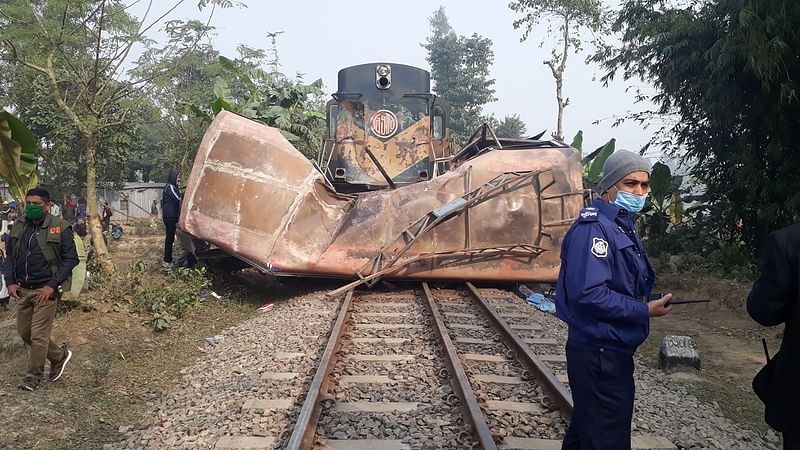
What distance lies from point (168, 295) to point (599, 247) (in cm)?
679

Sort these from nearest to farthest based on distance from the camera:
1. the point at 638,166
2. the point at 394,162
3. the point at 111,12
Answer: the point at 638,166
the point at 111,12
the point at 394,162

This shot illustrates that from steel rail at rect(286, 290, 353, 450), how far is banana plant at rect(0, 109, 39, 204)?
12.6 ft

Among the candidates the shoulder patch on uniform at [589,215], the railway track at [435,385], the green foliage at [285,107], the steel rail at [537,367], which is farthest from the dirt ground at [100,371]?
the green foliage at [285,107]

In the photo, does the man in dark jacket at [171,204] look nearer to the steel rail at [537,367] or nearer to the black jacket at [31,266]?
the black jacket at [31,266]

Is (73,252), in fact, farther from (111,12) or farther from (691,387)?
(691,387)

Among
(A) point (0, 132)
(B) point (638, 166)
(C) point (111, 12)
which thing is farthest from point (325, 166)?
(B) point (638, 166)

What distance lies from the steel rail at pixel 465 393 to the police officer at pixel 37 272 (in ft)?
11.4

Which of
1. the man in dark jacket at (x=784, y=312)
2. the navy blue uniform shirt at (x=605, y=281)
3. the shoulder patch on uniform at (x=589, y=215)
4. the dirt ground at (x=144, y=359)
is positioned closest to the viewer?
the man in dark jacket at (x=784, y=312)

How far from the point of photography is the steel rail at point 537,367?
4324 millimetres

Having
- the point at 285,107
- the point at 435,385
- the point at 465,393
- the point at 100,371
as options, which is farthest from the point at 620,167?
the point at 285,107

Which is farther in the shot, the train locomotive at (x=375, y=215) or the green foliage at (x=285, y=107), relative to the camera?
the green foliage at (x=285, y=107)

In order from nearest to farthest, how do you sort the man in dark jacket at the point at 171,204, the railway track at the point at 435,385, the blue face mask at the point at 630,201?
the blue face mask at the point at 630,201 < the railway track at the point at 435,385 < the man in dark jacket at the point at 171,204

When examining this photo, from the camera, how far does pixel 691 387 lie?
5512 millimetres

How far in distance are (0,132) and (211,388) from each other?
11.6 feet
